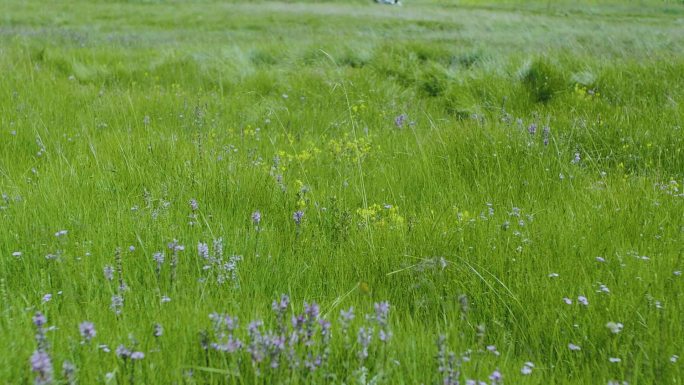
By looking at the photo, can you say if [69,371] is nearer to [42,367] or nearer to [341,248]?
[42,367]

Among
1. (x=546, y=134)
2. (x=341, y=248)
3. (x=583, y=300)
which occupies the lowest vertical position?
(x=341, y=248)

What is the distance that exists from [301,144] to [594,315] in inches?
Result: 135

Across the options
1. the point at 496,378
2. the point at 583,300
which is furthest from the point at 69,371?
the point at 583,300

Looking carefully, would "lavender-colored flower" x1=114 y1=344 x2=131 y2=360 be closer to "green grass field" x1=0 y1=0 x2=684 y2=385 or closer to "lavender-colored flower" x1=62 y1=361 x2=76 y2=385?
"green grass field" x1=0 y1=0 x2=684 y2=385

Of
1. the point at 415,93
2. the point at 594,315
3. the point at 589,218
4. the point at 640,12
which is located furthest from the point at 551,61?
the point at 640,12

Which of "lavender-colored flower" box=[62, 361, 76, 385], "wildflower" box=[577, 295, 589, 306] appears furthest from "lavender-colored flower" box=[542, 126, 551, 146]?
"lavender-colored flower" box=[62, 361, 76, 385]

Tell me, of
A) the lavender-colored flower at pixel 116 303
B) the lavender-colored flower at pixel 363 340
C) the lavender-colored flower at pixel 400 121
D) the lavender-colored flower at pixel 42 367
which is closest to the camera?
the lavender-colored flower at pixel 42 367

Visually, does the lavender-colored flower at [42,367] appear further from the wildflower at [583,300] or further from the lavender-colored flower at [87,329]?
the wildflower at [583,300]

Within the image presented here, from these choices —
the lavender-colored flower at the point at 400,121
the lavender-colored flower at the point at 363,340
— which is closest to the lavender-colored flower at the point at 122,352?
the lavender-colored flower at the point at 363,340

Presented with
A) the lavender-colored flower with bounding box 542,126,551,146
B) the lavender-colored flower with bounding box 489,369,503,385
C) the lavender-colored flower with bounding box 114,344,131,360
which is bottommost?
the lavender-colored flower with bounding box 489,369,503,385

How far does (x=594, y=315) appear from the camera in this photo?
2.22 m

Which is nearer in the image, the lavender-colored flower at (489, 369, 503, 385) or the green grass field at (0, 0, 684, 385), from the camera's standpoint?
the lavender-colored flower at (489, 369, 503, 385)

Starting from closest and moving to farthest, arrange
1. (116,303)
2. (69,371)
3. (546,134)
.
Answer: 1. (69,371)
2. (116,303)
3. (546,134)

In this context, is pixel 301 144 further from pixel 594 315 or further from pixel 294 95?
pixel 594 315
